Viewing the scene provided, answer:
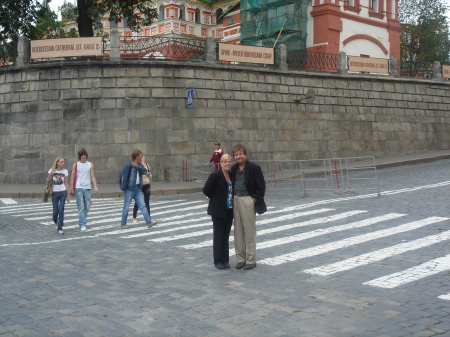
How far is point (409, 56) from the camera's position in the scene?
48469mm

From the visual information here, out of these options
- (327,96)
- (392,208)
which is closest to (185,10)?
(327,96)

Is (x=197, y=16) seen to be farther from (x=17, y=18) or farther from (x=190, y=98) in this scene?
(x=190, y=98)

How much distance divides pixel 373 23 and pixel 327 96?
9.11 metres

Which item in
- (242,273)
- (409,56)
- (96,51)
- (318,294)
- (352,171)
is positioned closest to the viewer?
(318,294)

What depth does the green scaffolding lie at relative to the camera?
3159 centimetres

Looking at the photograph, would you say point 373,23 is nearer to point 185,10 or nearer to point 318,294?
point 185,10

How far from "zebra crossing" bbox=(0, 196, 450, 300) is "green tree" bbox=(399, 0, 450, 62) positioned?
36721mm

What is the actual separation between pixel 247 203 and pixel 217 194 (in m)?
0.47

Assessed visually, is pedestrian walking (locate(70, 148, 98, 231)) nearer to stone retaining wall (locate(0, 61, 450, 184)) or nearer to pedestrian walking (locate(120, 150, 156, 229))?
pedestrian walking (locate(120, 150, 156, 229))

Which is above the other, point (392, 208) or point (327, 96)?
point (327, 96)

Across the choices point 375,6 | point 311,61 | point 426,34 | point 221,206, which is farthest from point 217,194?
point 426,34

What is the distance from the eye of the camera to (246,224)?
8.16 metres

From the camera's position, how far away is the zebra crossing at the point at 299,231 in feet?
26.7

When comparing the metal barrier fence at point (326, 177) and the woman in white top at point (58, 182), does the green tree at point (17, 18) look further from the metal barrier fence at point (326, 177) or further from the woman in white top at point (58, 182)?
the woman in white top at point (58, 182)
